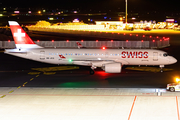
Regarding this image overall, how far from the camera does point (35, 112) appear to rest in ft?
71.1

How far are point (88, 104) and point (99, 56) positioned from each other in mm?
15674

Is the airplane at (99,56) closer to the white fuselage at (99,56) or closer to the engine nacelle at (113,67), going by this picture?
the white fuselage at (99,56)

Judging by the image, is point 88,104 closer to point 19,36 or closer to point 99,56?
point 99,56

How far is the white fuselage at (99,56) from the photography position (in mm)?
38375

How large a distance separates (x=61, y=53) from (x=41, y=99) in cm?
1429

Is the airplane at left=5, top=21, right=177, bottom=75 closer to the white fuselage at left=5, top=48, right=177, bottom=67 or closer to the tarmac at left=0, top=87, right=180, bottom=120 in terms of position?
the white fuselage at left=5, top=48, right=177, bottom=67

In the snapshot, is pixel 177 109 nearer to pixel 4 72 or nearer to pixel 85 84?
pixel 85 84

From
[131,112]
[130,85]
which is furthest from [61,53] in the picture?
[131,112]

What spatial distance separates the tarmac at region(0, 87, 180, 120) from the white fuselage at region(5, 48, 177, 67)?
9943mm

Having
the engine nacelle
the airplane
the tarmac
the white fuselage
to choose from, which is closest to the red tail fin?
the airplane

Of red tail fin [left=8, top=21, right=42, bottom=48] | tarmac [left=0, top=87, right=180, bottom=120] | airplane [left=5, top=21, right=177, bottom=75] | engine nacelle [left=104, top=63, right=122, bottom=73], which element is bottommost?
tarmac [left=0, top=87, right=180, bottom=120]

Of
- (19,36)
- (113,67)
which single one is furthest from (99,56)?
(19,36)

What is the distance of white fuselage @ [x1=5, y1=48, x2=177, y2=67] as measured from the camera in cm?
3838

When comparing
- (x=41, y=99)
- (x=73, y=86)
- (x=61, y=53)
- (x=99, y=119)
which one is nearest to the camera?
(x=99, y=119)
